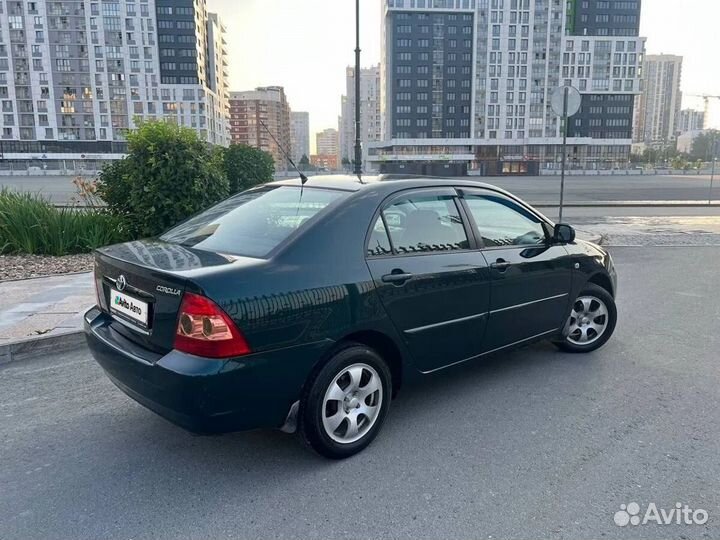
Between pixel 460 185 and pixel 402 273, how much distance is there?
1059 mm

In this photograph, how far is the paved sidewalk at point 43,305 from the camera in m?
5.30

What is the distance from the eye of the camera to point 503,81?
115m

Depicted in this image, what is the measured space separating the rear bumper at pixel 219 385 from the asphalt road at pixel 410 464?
1.35 ft

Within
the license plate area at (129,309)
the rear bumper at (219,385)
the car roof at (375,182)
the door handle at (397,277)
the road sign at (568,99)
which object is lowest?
the rear bumper at (219,385)

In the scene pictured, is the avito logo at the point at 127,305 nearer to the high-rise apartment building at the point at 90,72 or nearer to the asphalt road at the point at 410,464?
the asphalt road at the point at 410,464

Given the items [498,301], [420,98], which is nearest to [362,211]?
[498,301]

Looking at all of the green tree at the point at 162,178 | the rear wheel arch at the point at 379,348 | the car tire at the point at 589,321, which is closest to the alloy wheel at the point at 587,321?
the car tire at the point at 589,321

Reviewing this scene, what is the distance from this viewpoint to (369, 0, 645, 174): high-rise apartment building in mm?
112938

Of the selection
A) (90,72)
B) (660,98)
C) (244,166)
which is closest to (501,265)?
(244,166)

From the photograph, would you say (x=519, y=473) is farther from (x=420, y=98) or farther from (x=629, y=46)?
(x=629, y=46)

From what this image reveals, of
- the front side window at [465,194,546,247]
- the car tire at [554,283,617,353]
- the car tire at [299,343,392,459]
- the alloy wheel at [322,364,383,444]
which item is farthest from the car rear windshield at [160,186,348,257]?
the car tire at [554,283,617,353]

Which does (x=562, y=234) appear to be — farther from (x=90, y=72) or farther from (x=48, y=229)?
(x=90, y=72)

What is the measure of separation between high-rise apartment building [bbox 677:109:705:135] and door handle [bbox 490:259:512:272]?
21329 cm

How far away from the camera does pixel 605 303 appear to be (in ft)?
16.5
